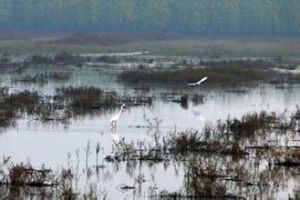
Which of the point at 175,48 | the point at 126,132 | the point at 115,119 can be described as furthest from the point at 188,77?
the point at 175,48

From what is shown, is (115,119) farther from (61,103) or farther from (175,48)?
(175,48)

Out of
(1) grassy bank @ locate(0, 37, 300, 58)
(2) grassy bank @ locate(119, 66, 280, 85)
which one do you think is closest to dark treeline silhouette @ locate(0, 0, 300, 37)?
(1) grassy bank @ locate(0, 37, 300, 58)

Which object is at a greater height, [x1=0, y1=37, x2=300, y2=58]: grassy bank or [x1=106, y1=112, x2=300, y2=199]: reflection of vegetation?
[x1=106, y1=112, x2=300, y2=199]: reflection of vegetation

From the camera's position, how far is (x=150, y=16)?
4360 inches

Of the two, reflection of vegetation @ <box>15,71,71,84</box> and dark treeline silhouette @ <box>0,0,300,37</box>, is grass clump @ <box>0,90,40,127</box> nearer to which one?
reflection of vegetation @ <box>15,71,71,84</box>

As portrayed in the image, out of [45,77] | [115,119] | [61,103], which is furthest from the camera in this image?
[45,77]

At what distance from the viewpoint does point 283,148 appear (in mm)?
21578

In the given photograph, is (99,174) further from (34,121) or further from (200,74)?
(200,74)

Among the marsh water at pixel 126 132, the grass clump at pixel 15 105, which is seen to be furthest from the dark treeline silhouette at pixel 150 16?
the grass clump at pixel 15 105

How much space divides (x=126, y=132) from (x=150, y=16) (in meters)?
86.4

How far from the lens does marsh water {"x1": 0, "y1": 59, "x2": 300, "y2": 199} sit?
18.0 metres

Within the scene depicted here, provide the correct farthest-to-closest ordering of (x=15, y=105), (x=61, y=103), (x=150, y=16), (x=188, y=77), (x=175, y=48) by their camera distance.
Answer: (x=150, y=16), (x=175, y=48), (x=188, y=77), (x=61, y=103), (x=15, y=105)

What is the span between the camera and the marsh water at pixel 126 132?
1805 centimetres

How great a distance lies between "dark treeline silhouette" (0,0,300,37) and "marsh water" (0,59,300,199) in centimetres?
6518
